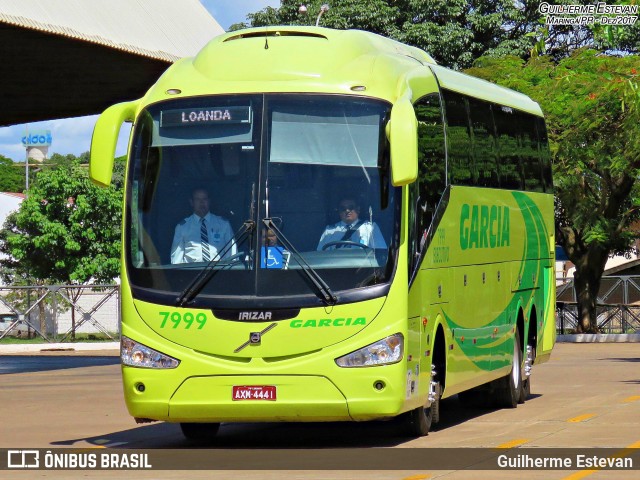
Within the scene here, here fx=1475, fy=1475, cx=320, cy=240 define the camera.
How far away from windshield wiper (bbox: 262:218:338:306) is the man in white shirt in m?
0.39

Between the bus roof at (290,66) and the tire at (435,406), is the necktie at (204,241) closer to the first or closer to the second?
the bus roof at (290,66)

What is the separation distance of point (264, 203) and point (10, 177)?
12976 cm

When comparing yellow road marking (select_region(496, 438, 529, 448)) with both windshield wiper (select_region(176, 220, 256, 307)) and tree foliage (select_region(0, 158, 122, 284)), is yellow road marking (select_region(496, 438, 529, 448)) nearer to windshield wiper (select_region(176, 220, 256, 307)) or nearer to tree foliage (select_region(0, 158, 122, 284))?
windshield wiper (select_region(176, 220, 256, 307))

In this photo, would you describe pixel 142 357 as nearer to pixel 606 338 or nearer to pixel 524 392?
pixel 524 392

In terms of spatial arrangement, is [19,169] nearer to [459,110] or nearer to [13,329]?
[13,329]

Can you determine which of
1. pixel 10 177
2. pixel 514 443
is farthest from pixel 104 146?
pixel 10 177

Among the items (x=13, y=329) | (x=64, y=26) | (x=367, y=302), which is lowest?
(x=13, y=329)

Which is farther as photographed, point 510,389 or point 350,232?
point 510,389

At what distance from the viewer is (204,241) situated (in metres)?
13.0

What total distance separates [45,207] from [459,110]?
160 ft

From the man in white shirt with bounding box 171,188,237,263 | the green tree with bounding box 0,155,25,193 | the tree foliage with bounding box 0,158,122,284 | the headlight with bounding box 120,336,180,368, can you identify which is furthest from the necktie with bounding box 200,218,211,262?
the green tree with bounding box 0,155,25,193

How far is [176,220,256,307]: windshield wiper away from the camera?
1287 centimetres
